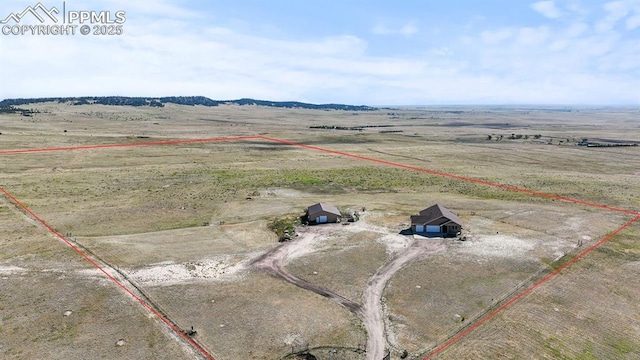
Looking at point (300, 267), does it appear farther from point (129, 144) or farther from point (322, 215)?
point (129, 144)

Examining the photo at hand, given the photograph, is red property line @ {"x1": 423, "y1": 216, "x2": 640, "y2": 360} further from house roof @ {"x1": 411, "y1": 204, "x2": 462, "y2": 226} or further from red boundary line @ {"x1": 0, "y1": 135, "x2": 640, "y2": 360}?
house roof @ {"x1": 411, "y1": 204, "x2": 462, "y2": 226}

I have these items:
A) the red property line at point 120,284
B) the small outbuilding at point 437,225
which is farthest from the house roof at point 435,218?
the red property line at point 120,284

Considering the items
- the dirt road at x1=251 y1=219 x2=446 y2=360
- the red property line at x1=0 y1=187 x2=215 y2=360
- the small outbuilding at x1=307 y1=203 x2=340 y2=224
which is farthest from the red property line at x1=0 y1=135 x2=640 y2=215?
the red property line at x1=0 y1=187 x2=215 y2=360

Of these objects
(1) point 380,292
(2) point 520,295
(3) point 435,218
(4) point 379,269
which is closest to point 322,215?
(3) point 435,218

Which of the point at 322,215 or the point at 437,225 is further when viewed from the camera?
the point at 322,215

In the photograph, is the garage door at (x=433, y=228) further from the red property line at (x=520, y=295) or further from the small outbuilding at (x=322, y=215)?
the red property line at (x=520, y=295)

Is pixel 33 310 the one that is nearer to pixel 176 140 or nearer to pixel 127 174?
pixel 127 174
